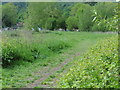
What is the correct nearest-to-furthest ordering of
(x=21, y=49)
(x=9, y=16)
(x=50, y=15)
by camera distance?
(x=21, y=49)
(x=9, y=16)
(x=50, y=15)

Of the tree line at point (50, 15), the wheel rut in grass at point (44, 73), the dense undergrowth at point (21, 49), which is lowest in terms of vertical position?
the wheel rut in grass at point (44, 73)

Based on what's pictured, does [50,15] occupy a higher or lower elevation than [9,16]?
higher

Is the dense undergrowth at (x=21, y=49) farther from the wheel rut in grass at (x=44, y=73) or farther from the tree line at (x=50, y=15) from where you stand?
the tree line at (x=50, y=15)

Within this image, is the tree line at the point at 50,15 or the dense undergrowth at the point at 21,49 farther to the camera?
the tree line at the point at 50,15

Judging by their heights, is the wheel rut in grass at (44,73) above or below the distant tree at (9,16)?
below

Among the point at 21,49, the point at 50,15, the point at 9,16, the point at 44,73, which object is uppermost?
the point at 50,15

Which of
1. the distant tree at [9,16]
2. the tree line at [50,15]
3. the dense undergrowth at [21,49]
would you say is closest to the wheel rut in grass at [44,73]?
the dense undergrowth at [21,49]

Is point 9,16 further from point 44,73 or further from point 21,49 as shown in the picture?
point 44,73

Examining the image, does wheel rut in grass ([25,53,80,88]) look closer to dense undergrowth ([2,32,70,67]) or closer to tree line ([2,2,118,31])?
dense undergrowth ([2,32,70,67])

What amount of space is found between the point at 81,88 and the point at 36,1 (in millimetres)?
29570

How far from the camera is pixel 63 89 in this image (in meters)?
5.05

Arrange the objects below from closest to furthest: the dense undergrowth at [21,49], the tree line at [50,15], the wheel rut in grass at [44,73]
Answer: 1. the wheel rut in grass at [44,73]
2. the dense undergrowth at [21,49]
3. the tree line at [50,15]

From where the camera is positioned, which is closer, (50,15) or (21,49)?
(21,49)

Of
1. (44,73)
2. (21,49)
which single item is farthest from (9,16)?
(44,73)
